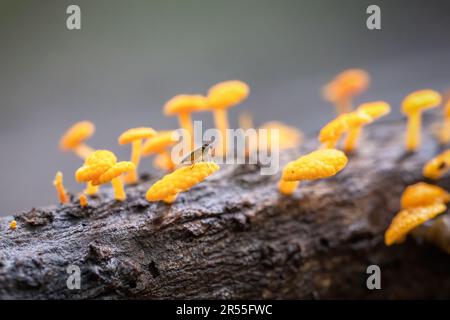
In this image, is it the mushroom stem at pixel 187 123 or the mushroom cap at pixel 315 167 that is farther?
the mushroom stem at pixel 187 123

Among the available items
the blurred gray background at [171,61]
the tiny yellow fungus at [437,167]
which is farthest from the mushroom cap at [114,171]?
the blurred gray background at [171,61]

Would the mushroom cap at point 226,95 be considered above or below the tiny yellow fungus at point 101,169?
above

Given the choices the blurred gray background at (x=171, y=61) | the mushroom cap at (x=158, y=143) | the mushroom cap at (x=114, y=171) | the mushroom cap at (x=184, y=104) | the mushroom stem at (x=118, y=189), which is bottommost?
the mushroom stem at (x=118, y=189)

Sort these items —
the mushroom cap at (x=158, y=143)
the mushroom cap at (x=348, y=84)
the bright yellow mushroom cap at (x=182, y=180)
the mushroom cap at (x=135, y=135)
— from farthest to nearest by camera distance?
the mushroom cap at (x=348, y=84) → the mushroom cap at (x=158, y=143) → the mushroom cap at (x=135, y=135) → the bright yellow mushroom cap at (x=182, y=180)

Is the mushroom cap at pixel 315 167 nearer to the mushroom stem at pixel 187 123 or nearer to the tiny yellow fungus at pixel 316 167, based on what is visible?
the tiny yellow fungus at pixel 316 167

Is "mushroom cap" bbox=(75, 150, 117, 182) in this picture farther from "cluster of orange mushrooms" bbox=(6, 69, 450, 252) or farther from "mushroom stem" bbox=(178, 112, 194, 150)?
"mushroom stem" bbox=(178, 112, 194, 150)

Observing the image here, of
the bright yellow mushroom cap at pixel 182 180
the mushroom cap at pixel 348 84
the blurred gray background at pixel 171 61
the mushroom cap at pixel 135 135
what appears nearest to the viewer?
the bright yellow mushroom cap at pixel 182 180

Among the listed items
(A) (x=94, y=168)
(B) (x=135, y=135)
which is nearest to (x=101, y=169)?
(A) (x=94, y=168)
